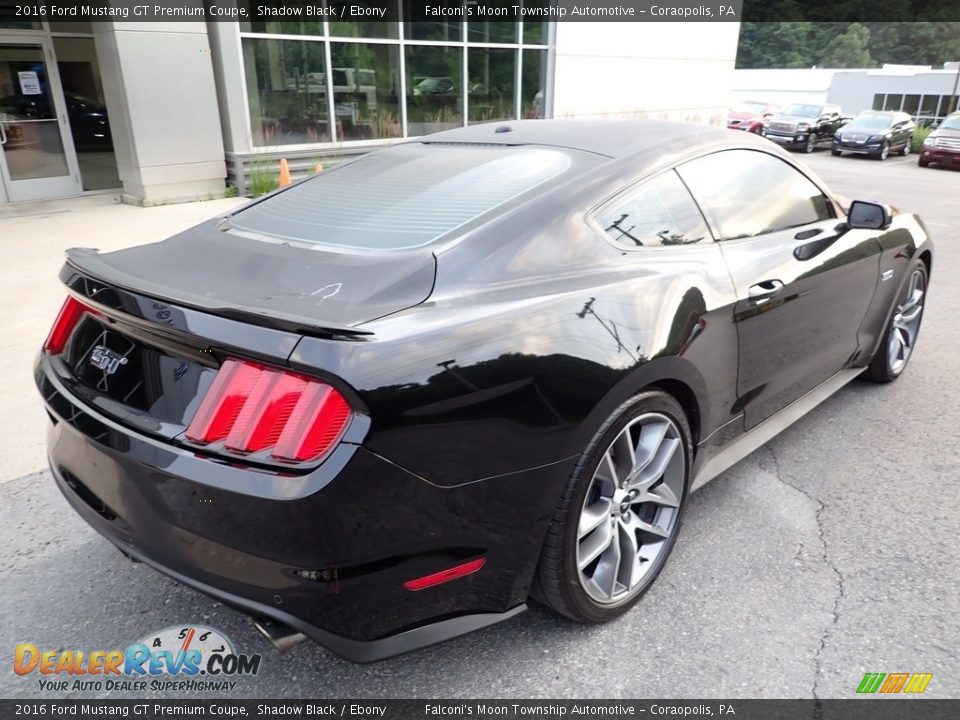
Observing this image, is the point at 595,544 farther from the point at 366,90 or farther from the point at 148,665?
the point at 366,90

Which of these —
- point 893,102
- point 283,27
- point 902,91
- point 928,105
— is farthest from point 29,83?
point 893,102

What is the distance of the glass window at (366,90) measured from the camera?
40.4ft

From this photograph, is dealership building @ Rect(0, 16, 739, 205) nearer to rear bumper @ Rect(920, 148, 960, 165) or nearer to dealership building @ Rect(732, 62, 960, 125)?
rear bumper @ Rect(920, 148, 960, 165)

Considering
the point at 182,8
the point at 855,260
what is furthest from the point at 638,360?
the point at 182,8

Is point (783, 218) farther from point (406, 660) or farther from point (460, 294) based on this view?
point (406, 660)

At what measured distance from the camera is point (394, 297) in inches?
78.7

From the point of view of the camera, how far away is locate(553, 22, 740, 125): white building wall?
1600cm


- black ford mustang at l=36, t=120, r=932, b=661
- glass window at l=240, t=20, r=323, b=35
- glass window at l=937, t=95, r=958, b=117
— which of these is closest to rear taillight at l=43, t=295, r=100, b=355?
black ford mustang at l=36, t=120, r=932, b=661

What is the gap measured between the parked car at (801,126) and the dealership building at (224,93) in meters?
13.2

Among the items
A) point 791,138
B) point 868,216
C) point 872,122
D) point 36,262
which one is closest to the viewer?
point 868,216

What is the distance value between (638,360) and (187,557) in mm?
1447

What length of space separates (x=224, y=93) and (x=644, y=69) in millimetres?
11024

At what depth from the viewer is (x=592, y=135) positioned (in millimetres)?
3008

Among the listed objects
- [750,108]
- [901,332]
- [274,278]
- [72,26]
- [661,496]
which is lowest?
[750,108]
